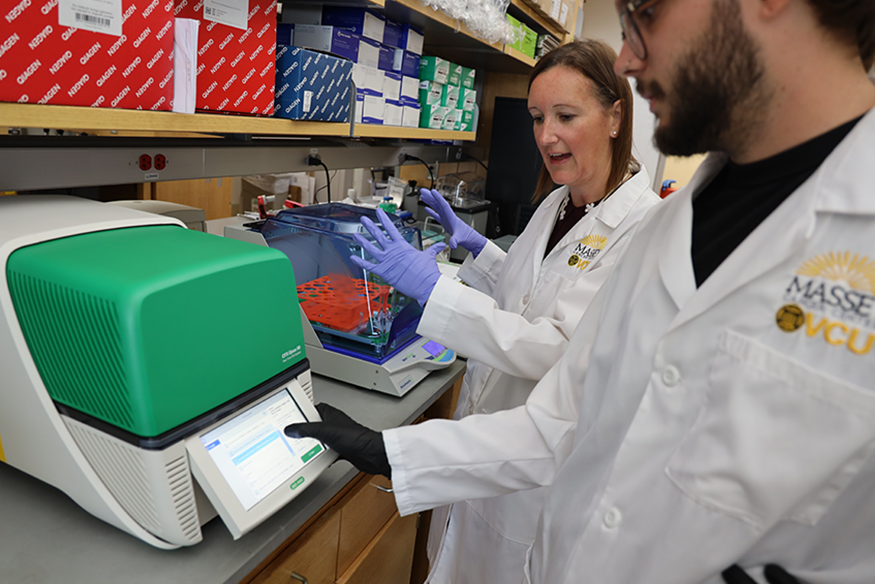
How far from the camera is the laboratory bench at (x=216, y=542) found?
0.80 meters

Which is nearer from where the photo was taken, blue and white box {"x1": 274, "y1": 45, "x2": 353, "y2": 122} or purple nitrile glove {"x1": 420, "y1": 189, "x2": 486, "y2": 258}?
blue and white box {"x1": 274, "y1": 45, "x2": 353, "y2": 122}

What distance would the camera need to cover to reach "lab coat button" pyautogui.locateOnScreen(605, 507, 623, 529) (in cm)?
80

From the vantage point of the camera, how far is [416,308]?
1.57 metres

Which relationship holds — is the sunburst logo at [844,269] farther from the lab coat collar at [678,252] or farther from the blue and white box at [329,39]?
the blue and white box at [329,39]

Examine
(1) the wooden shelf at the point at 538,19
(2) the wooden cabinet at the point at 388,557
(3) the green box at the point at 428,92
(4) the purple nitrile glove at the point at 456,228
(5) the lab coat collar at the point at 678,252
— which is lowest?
(2) the wooden cabinet at the point at 388,557

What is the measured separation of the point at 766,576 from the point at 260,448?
0.76 m

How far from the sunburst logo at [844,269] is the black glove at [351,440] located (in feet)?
2.34

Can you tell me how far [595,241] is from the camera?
136cm

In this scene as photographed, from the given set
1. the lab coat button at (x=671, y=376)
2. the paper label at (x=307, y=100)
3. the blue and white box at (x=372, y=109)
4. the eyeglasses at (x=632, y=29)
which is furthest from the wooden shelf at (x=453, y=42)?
the lab coat button at (x=671, y=376)

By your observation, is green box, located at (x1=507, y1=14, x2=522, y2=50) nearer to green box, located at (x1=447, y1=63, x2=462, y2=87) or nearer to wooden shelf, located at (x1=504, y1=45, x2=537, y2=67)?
wooden shelf, located at (x1=504, y1=45, x2=537, y2=67)

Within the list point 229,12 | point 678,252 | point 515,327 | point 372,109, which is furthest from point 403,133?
point 678,252

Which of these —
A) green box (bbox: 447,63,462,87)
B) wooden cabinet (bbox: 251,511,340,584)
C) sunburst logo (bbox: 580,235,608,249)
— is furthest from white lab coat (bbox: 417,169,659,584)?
green box (bbox: 447,63,462,87)

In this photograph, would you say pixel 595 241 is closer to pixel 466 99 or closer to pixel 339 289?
pixel 339 289

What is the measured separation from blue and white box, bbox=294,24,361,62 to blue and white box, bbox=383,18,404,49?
21 centimetres
